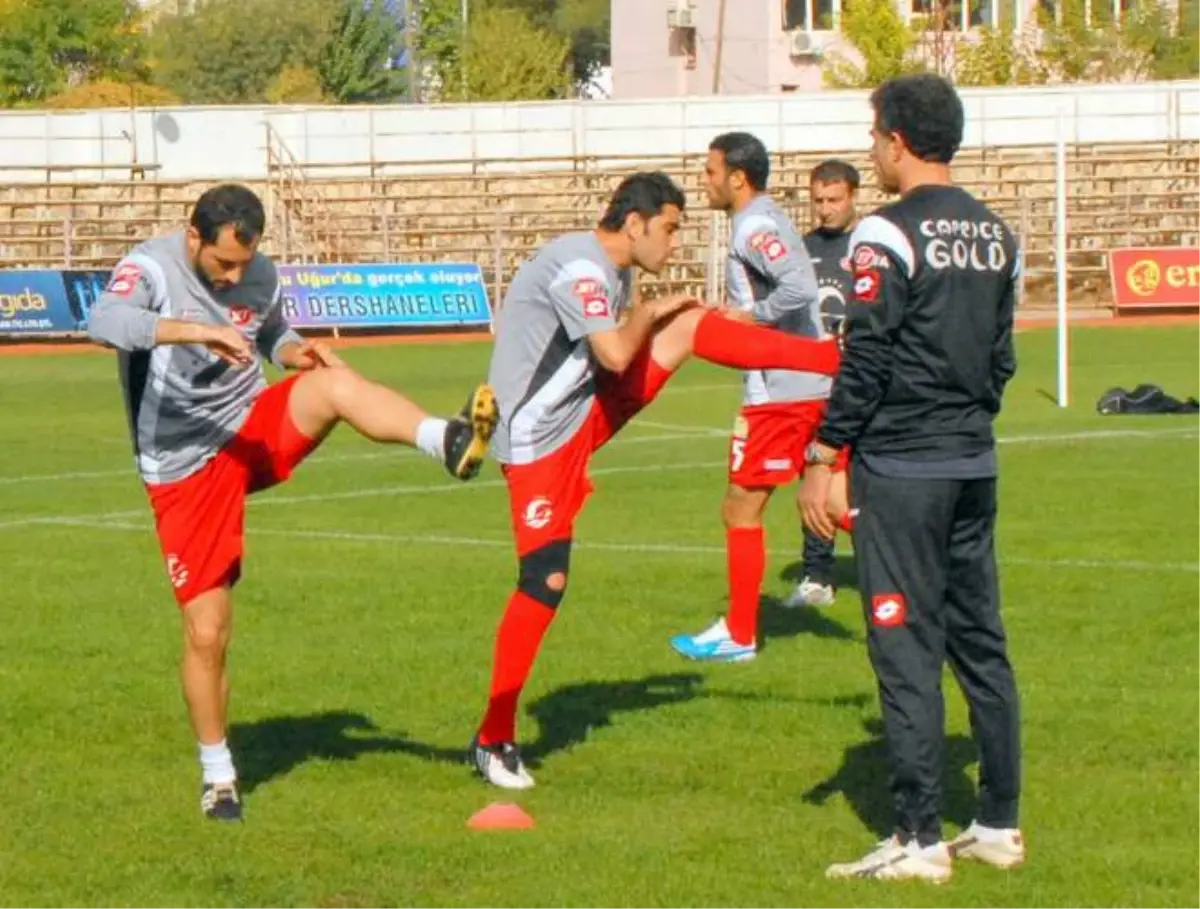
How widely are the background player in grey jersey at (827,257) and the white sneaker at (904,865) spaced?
5062 millimetres

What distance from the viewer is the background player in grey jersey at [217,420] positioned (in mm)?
8086

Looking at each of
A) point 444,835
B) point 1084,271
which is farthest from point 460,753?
point 1084,271

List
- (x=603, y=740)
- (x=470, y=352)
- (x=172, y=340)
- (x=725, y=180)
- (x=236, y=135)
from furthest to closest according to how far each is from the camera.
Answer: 1. (x=236, y=135)
2. (x=470, y=352)
3. (x=725, y=180)
4. (x=603, y=740)
5. (x=172, y=340)

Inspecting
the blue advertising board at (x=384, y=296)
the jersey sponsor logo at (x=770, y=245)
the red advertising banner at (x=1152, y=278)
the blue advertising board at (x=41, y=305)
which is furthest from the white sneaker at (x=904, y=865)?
the red advertising banner at (x=1152, y=278)

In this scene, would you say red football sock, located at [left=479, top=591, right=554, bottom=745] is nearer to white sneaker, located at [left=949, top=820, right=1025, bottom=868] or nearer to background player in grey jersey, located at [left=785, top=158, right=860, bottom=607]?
white sneaker, located at [left=949, top=820, right=1025, bottom=868]

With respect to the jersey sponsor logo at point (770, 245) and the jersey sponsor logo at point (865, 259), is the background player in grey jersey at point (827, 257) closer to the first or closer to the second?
the jersey sponsor logo at point (770, 245)

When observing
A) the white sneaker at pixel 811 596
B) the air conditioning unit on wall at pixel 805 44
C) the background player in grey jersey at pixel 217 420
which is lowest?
the white sneaker at pixel 811 596

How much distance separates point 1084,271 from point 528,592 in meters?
37.7

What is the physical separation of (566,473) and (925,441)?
205cm

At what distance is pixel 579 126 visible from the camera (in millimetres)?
51812

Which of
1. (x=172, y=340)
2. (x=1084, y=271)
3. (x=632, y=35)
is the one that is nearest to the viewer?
(x=172, y=340)

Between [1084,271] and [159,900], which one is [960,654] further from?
[1084,271]

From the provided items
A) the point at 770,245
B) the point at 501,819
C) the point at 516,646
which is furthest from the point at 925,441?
the point at 770,245

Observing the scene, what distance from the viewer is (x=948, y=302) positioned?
704cm
